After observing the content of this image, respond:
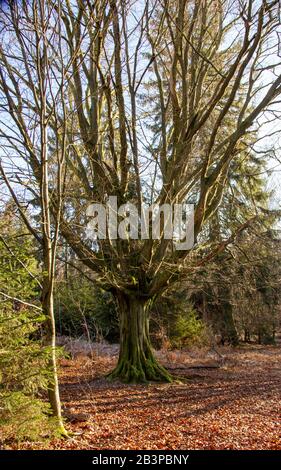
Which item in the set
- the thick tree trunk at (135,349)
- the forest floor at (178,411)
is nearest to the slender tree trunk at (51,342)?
the forest floor at (178,411)

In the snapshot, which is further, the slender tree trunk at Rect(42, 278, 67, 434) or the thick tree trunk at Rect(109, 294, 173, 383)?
the thick tree trunk at Rect(109, 294, 173, 383)

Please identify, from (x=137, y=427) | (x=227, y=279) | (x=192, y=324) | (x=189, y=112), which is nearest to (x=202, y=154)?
(x=189, y=112)

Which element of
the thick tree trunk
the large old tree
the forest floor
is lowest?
the forest floor

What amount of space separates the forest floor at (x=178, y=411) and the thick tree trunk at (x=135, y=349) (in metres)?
0.41

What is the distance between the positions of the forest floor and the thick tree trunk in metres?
0.41

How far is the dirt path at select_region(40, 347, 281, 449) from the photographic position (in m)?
4.75

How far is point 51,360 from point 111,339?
37.7ft

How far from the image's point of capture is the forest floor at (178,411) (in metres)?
4.75

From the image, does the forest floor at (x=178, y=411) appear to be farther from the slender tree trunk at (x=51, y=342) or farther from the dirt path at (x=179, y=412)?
the slender tree trunk at (x=51, y=342)

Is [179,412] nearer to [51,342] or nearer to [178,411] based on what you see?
[178,411]

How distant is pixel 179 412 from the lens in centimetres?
627

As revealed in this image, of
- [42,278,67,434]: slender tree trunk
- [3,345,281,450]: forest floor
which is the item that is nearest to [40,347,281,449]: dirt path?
[3,345,281,450]: forest floor

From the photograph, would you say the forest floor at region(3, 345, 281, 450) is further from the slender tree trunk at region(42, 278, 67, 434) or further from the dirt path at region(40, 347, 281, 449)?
the slender tree trunk at region(42, 278, 67, 434)

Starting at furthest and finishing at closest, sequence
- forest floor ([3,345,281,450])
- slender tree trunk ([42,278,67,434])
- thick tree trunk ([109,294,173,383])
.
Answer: thick tree trunk ([109,294,173,383]) < forest floor ([3,345,281,450]) < slender tree trunk ([42,278,67,434])
